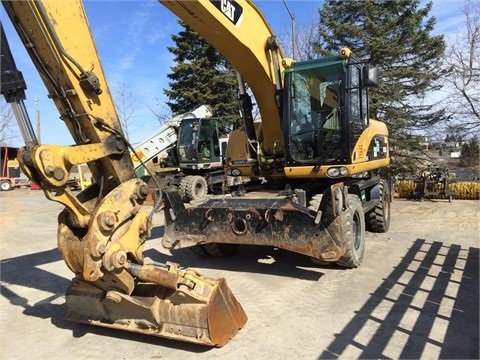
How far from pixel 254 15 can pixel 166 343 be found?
4167 mm

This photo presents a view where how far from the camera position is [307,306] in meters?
4.42

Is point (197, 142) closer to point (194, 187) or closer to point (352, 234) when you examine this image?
point (194, 187)

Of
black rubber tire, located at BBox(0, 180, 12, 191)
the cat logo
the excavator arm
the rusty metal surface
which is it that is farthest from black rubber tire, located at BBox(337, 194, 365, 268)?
black rubber tire, located at BBox(0, 180, 12, 191)

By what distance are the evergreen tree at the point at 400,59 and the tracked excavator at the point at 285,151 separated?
34.5 ft

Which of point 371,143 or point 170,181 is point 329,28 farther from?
point 371,143

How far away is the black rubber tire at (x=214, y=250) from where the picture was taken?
6395 mm

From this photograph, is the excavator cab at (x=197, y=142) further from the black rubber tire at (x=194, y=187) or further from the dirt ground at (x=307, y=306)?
the dirt ground at (x=307, y=306)

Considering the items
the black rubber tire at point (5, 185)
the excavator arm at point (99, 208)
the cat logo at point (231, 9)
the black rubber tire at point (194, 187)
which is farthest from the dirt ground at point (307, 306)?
the black rubber tire at point (5, 185)

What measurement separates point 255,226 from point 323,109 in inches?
79.7

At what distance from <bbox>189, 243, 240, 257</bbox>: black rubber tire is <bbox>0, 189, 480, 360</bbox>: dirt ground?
0.40ft

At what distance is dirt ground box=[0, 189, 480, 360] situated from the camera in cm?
354

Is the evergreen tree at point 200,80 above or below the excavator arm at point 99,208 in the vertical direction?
above

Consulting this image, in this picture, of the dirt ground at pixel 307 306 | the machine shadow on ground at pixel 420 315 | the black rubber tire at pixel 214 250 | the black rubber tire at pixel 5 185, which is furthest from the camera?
the black rubber tire at pixel 5 185

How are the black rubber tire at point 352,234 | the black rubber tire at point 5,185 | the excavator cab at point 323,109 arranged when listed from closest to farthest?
1. the black rubber tire at point 352,234
2. the excavator cab at point 323,109
3. the black rubber tire at point 5,185
